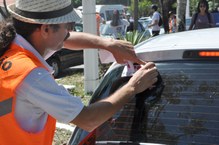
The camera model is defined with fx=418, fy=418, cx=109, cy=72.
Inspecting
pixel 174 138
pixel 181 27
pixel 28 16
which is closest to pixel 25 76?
pixel 28 16

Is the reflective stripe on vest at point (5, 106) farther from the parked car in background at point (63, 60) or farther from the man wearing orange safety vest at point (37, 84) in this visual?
the parked car in background at point (63, 60)

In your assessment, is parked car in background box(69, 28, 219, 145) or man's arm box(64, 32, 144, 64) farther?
man's arm box(64, 32, 144, 64)

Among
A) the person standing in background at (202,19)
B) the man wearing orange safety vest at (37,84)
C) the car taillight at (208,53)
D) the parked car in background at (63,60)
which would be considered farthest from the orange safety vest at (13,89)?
the parked car in background at (63,60)

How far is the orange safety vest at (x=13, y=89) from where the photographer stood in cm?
199

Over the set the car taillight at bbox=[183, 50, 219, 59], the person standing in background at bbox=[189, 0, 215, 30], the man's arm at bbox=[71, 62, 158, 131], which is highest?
the car taillight at bbox=[183, 50, 219, 59]

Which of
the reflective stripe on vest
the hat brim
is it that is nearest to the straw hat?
the hat brim

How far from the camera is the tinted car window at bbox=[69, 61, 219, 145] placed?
2258 millimetres

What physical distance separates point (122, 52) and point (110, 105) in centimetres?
56

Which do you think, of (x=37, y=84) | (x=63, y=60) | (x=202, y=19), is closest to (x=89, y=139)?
(x=37, y=84)

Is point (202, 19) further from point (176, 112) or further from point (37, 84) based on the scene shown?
point (37, 84)

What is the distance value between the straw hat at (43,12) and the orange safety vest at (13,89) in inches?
6.5

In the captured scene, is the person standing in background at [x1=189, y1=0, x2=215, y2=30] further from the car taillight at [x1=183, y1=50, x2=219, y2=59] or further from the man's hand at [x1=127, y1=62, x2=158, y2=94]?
the man's hand at [x1=127, y1=62, x2=158, y2=94]

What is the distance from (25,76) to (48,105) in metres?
0.18

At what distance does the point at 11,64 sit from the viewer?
2.02 meters
